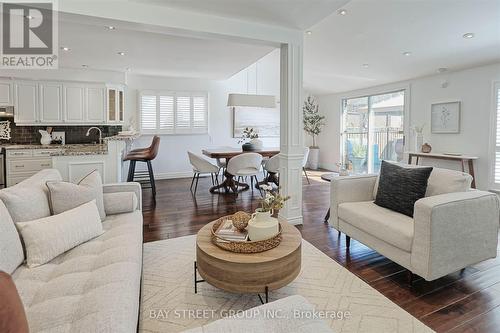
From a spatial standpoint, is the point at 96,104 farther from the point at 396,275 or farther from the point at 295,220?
the point at 396,275

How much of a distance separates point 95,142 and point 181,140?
1.93m

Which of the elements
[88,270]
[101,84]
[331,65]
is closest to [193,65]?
[101,84]

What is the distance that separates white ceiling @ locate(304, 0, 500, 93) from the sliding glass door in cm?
94

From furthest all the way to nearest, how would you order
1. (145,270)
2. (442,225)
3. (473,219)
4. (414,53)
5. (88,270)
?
(414,53)
(145,270)
(473,219)
(442,225)
(88,270)

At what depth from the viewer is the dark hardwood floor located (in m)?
1.90

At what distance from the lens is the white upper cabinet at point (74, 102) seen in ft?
18.9

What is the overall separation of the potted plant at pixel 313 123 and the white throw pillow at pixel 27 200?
7519 mm

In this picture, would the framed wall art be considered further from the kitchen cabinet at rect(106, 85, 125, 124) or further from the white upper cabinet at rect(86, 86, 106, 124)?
the white upper cabinet at rect(86, 86, 106, 124)

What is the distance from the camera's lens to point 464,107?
5.29m

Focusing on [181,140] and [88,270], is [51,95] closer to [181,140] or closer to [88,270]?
[181,140]

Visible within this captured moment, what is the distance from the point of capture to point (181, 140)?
7.22m

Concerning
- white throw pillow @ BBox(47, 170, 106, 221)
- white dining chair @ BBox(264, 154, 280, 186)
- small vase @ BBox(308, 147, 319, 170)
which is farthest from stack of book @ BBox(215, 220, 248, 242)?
small vase @ BBox(308, 147, 319, 170)

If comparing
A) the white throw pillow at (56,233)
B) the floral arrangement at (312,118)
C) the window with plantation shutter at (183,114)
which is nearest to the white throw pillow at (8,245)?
the white throw pillow at (56,233)

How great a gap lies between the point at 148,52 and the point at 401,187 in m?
4.25
